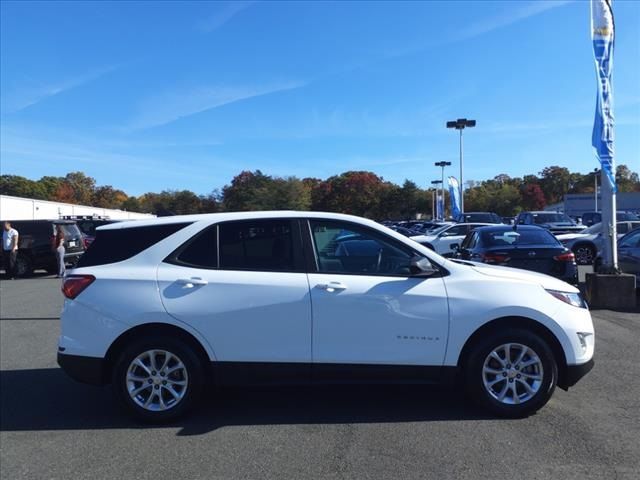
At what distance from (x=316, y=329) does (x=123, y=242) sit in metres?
1.94

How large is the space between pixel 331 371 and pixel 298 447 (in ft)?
2.35

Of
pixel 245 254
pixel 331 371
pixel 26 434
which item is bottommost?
pixel 26 434

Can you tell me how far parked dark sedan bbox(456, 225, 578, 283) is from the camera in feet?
32.3

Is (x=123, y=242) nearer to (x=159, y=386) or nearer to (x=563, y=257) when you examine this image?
(x=159, y=386)

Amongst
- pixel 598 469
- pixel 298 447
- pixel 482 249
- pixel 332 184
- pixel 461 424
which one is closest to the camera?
pixel 598 469

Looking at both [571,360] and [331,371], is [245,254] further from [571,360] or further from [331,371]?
[571,360]

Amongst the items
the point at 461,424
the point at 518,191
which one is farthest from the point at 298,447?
the point at 518,191

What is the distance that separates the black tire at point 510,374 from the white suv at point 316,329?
1cm

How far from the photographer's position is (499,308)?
467 cm

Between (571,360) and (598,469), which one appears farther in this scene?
(571,360)

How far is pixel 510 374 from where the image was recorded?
15.4 ft

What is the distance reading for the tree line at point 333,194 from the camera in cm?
6950

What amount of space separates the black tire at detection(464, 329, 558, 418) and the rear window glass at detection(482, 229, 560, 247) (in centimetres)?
582

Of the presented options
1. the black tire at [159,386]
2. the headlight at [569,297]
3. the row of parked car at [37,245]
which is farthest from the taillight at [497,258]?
the row of parked car at [37,245]
